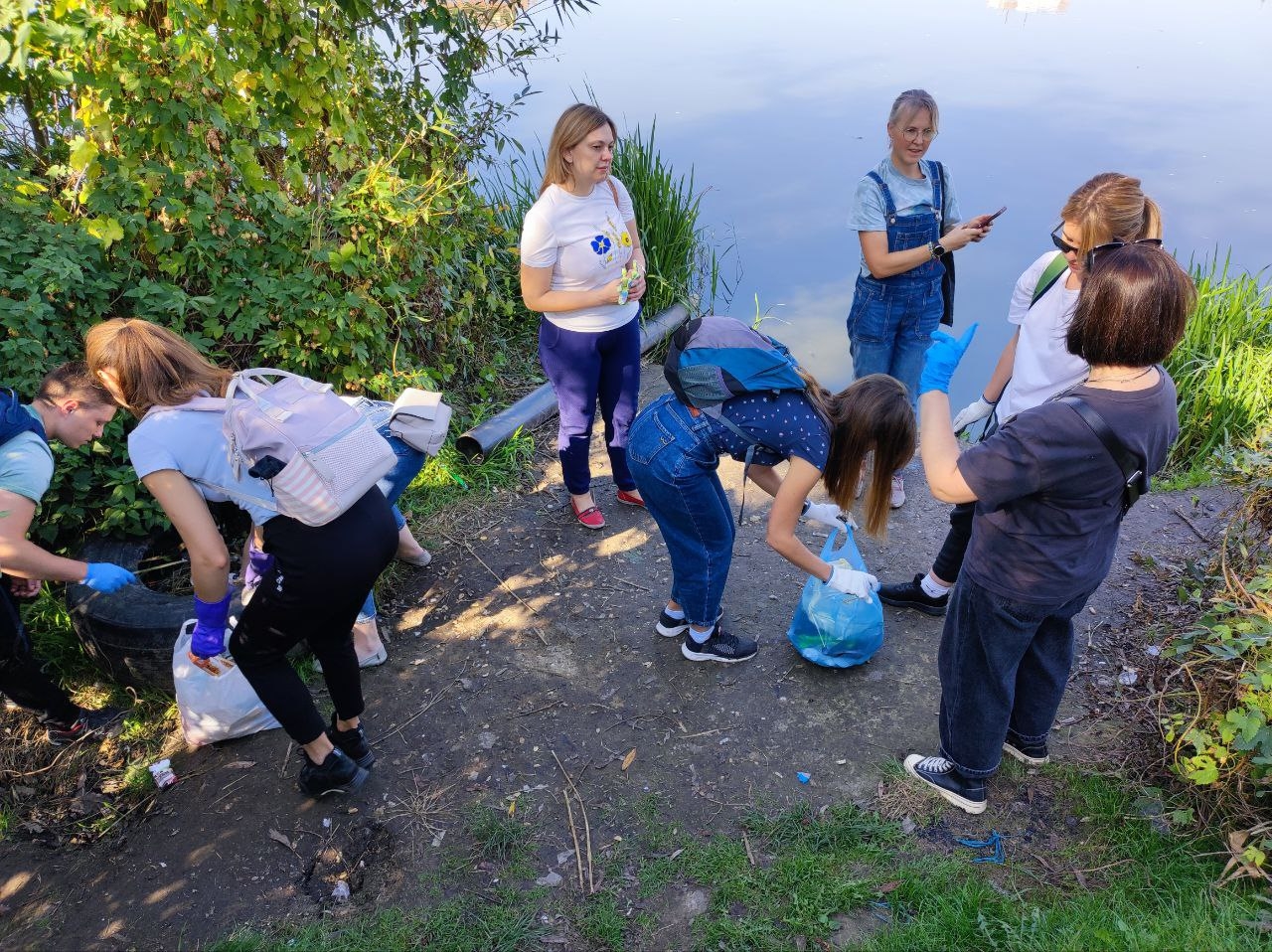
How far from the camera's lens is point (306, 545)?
7.30 feet

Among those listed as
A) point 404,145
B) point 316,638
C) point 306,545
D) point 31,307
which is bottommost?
point 316,638

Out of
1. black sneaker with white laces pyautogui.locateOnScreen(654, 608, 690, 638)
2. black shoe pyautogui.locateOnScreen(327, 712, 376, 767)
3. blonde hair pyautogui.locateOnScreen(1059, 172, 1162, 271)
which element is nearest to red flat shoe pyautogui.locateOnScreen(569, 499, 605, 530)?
black sneaker with white laces pyautogui.locateOnScreen(654, 608, 690, 638)

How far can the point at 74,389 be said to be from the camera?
257 centimetres

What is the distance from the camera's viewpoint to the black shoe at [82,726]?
2.88 metres

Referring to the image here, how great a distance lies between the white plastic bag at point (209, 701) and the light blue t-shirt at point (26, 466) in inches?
23.5

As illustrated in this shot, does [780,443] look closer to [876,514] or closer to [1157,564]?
[876,514]

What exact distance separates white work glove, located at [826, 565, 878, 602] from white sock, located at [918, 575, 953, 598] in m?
0.63

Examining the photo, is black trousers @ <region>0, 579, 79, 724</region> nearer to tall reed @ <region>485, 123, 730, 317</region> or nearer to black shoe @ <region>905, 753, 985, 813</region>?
black shoe @ <region>905, 753, 985, 813</region>

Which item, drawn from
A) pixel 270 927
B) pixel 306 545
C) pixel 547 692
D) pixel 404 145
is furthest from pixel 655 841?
pixel 404 145

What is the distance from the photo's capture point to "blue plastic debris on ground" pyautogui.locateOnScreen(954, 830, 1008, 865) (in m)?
2.49

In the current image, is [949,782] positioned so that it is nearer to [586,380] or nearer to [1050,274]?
[1050,274]

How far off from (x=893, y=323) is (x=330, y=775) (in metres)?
2.82

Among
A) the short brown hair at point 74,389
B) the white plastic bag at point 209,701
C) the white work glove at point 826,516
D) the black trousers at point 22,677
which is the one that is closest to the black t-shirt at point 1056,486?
the white work glove at point 826,516

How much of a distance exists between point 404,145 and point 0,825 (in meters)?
3.35
